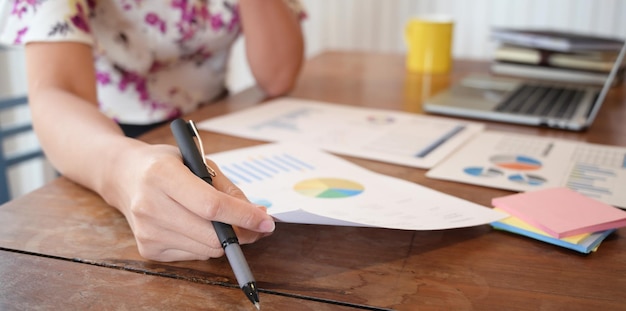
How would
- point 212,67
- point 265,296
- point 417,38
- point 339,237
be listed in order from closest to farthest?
point 265,296
point 339,237
point 212,67
point 417,38

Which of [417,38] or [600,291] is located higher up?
[417,38]

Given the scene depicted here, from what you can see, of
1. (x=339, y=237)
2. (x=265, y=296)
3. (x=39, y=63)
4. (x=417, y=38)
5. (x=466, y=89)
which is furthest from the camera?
(x=417, y=38)

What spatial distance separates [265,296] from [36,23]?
54cm

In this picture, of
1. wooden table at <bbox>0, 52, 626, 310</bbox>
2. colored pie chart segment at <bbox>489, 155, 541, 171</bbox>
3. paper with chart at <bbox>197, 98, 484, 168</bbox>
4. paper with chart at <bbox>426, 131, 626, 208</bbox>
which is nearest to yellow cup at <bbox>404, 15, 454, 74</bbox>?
paper with chart at <bbox>197, 98, 484, 168</bbox>

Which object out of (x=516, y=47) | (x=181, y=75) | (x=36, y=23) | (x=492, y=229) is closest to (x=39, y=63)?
(x=36, y=23)

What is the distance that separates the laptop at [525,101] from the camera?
37.8 inches

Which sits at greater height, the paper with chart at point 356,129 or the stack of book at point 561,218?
the paper with chart at point 356,129

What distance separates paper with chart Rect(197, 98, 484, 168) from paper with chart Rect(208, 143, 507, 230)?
0.08 metres

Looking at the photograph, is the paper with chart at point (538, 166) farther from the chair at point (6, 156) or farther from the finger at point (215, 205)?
the chair at point (6, 156)

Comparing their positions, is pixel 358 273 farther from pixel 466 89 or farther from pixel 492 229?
pixel 466 89

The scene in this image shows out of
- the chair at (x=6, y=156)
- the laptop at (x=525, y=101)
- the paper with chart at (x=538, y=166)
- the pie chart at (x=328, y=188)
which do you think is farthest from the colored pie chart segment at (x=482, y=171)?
the chair at (x=6, y=156)

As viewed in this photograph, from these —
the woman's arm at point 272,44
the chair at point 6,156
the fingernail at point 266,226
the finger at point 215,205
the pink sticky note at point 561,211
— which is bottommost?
the chair at point 6,156

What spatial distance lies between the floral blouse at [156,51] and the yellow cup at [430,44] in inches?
15.8

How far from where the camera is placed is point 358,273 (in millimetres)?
506
